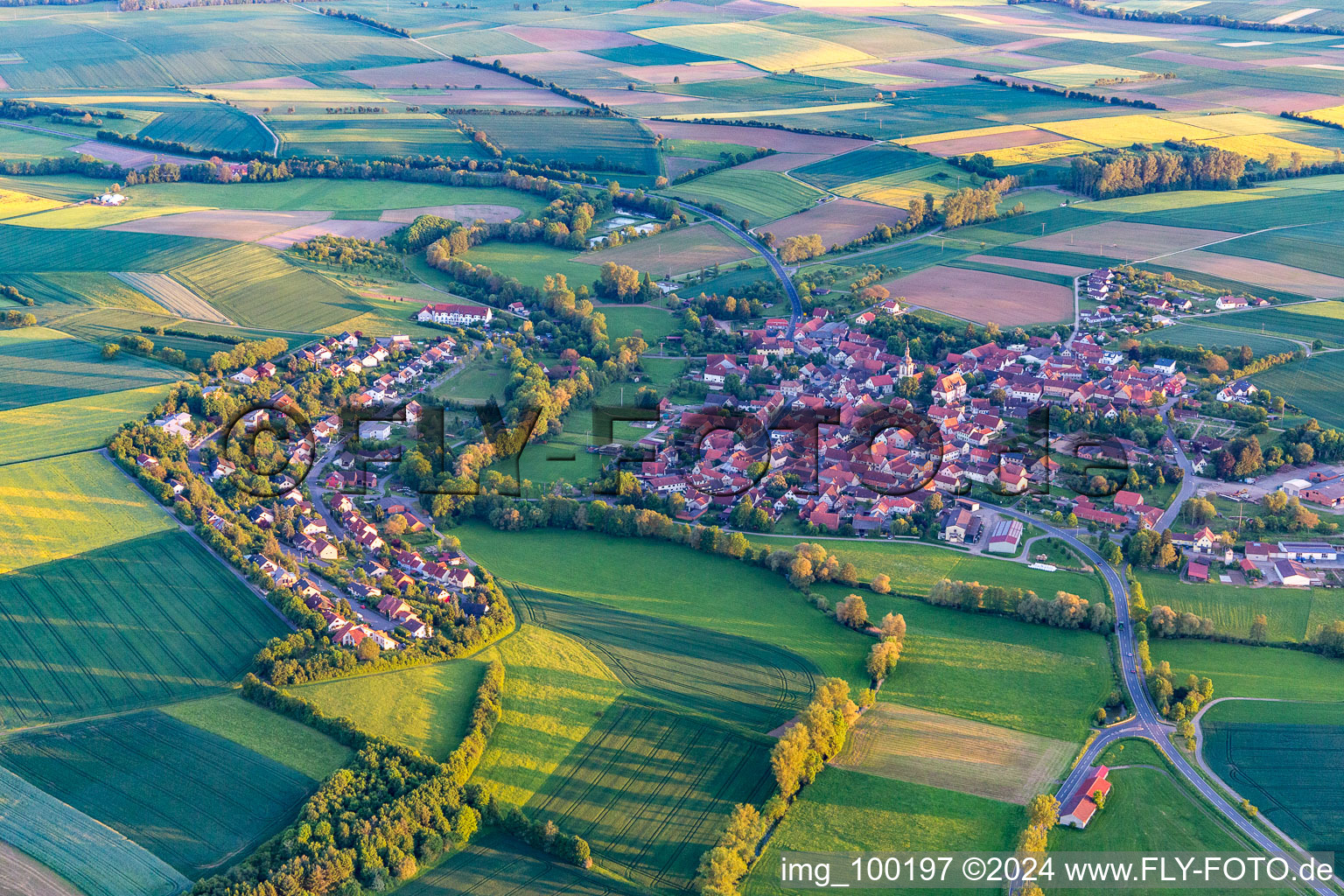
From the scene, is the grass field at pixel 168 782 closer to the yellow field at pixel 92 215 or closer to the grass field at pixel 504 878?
the grass field at pixel 504 878

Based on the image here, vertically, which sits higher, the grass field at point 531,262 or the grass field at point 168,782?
the grass field at point 531,262

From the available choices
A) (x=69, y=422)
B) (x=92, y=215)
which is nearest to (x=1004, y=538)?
(x=69, y=422)

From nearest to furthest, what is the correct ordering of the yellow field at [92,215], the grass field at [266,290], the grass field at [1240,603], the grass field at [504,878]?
1. the grass field at [504,878]
2. the grass field at [1240,603]
3. the grass field at [266,290]
4. the yellow field at [92,215]

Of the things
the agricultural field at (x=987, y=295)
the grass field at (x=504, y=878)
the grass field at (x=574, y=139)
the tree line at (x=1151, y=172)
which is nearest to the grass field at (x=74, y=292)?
the grass field at (x=574, y=139)

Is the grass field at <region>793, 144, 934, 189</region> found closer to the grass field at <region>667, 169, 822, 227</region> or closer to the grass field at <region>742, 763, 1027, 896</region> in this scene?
the grass field at <region>667, 169, 822, 227</region>

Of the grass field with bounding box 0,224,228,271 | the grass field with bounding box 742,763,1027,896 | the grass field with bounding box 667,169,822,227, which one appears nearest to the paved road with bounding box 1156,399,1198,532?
the grass field with bounding box 742,763,1027,896

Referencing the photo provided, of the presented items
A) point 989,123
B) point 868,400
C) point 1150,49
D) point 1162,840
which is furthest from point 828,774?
point 1150,49

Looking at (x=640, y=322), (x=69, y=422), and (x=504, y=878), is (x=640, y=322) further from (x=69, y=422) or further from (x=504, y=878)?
(x=504, y=878)
